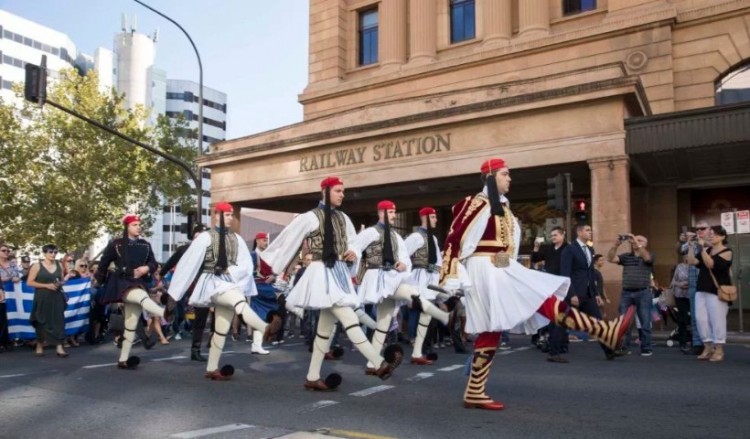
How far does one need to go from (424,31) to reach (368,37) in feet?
11.7

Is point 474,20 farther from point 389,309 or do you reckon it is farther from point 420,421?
point 420,421

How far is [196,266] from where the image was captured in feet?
27.5

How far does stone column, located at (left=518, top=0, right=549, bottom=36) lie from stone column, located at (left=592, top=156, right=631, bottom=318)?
27.0 ft

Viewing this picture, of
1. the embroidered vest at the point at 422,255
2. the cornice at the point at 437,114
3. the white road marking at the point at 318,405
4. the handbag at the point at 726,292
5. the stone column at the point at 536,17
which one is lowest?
the white road marking at the point at 318,405

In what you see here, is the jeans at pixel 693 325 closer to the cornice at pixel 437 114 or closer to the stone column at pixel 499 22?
the cornice at pixel 437 114

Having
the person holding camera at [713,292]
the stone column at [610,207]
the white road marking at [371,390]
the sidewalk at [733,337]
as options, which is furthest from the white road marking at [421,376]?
the stone column at [610,207]

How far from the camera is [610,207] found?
17.0 meters

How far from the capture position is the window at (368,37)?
95.8 feet

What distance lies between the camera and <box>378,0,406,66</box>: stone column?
27.6 metres

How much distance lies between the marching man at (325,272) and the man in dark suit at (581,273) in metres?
4.68

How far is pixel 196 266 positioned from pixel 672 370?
6.30m

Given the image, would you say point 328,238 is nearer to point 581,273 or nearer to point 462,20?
point 581,273

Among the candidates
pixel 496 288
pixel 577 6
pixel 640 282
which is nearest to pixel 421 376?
pixel 496 288

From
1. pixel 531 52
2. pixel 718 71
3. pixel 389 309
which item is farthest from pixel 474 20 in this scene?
pixel 389 309
